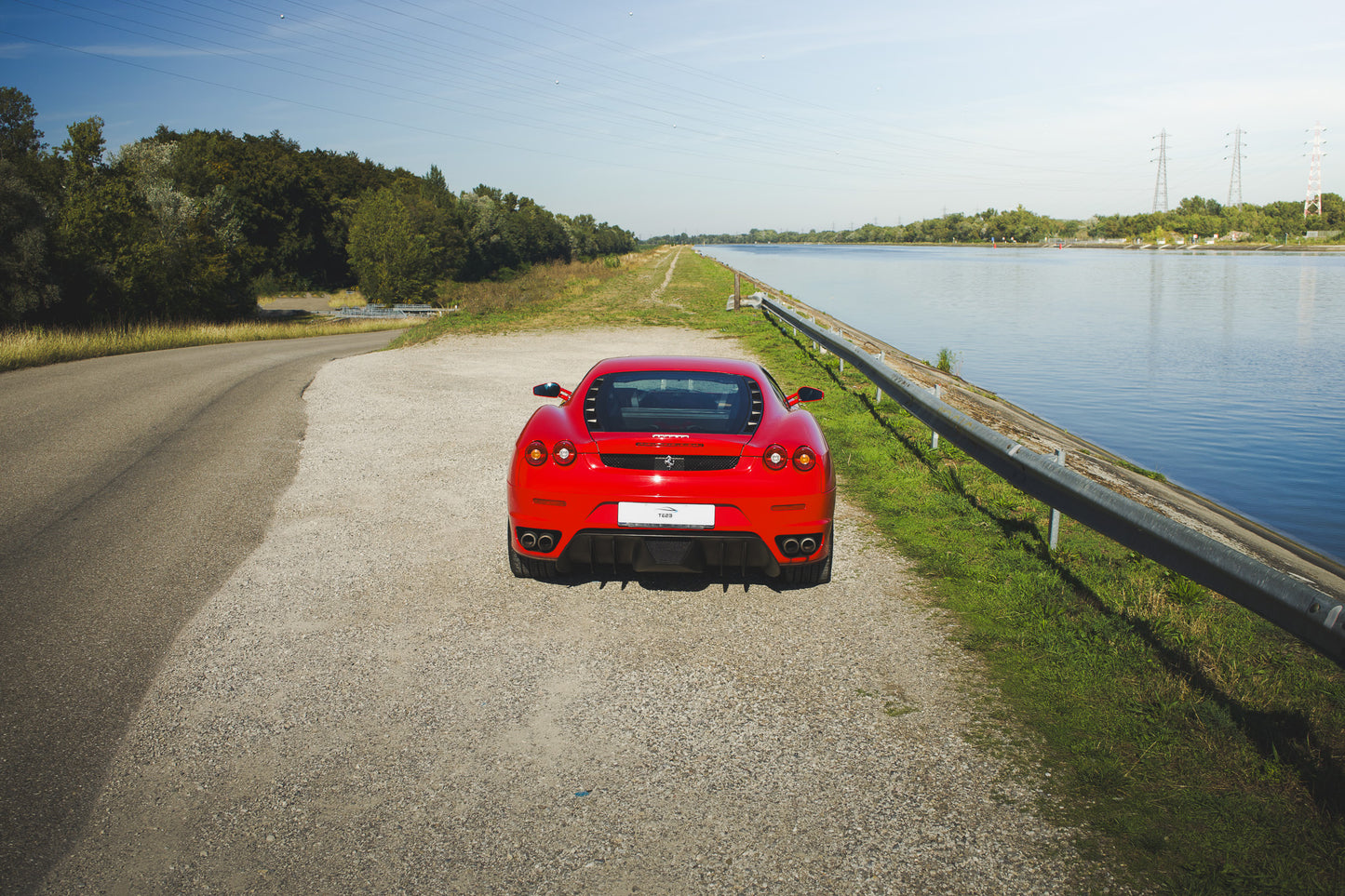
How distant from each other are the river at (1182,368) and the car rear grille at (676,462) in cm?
725

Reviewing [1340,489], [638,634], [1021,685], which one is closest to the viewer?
[1021,685]

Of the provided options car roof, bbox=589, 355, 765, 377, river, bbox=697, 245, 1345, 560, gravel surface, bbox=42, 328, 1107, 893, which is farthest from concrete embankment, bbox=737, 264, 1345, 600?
car roof, bbox=589, 355, 765, 377

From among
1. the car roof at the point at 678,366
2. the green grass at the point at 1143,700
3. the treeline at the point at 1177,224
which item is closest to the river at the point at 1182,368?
the green grass at the point at 1143,700

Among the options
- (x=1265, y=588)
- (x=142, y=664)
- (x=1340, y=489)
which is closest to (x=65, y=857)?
(x=142, y=664)

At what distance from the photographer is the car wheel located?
470cm

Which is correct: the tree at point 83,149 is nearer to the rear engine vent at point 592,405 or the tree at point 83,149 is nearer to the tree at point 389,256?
the tree at point 389,256

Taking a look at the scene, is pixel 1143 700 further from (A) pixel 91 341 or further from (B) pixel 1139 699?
(A) pixel 91 341

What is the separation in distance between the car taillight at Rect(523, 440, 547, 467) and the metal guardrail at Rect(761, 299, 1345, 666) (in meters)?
2.98

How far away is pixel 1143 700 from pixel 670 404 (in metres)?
2.91

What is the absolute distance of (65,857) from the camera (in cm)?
259

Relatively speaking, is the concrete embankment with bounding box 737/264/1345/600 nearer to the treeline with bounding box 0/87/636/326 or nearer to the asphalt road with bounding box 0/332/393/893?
the asphalt road with bounding box 0/332/393/893

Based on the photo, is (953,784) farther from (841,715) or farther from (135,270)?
(135,270)

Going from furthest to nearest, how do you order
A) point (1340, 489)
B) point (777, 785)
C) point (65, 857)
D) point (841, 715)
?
point (1340, 489), point (841, 715), point (777, 785), point (65, 857)

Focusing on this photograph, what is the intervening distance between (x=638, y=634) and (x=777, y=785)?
1.50 meters
